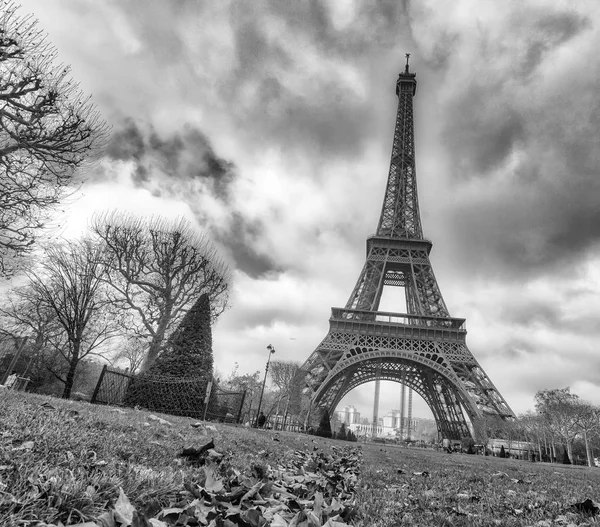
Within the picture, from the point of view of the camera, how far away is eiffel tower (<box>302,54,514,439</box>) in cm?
2883

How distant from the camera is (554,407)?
3788 cm

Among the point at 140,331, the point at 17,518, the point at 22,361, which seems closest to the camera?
the point at 17,518

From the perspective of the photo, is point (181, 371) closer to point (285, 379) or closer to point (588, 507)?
point (588, 507)

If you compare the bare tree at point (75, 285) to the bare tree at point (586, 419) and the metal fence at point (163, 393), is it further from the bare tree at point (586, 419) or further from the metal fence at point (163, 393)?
the bare tree at point (586, 419)

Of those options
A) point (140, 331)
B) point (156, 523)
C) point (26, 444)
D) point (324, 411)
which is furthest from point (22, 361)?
point (156, 523)

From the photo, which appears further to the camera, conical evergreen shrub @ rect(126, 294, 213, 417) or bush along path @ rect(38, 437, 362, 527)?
conical evergreen shrub @ rect(126, 294, 213, 417)

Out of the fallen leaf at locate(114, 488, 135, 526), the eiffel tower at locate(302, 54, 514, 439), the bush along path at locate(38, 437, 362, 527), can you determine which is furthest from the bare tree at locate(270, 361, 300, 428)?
the fallen leaf at locate(114, 488, 135, 526)

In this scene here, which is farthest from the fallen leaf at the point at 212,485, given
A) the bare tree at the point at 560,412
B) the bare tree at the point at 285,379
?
the bare tree at the point at 560,412

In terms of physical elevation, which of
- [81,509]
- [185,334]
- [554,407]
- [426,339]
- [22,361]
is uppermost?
[426,339]

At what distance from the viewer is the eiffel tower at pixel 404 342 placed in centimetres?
2883

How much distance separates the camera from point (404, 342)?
31281 mm

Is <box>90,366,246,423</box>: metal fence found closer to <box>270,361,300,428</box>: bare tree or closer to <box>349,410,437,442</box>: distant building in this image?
<box>270,361,300,428</box>: bare tree

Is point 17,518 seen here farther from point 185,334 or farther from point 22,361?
→ point 22,361

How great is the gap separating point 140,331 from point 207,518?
19771mm
